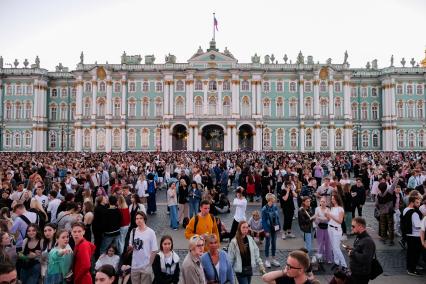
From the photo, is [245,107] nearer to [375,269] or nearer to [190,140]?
[190,140]

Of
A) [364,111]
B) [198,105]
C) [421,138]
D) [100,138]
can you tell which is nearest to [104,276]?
[198,105]

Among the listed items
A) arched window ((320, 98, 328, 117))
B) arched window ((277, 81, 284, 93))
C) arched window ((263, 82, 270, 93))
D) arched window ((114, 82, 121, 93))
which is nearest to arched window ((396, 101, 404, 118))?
arched window ((320, 98, 328, 117))

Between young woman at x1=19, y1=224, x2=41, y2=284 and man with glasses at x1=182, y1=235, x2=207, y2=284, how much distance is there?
8.40 feet

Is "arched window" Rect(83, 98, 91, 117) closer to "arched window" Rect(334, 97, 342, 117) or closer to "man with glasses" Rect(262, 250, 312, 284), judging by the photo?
"arched window" Rect(334, 97, 342, 117)

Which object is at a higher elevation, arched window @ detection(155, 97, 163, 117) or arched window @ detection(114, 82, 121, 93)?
arched window @ detection(114, 82, 121, 93)

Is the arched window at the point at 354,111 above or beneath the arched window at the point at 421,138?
above

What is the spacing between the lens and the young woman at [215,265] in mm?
5664

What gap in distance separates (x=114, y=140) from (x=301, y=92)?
29.4 meters

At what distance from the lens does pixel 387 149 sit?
59.0m

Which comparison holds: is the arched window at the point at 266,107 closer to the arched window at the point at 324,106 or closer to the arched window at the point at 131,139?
the arched window at the point at 324,106

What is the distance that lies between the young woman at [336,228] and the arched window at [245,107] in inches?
1916

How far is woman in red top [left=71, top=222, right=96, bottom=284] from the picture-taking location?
19.6 ft

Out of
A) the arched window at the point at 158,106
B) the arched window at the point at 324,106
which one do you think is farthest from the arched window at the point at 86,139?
the arched window at the point at 324,106

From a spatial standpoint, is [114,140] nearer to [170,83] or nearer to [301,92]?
[170,83]
